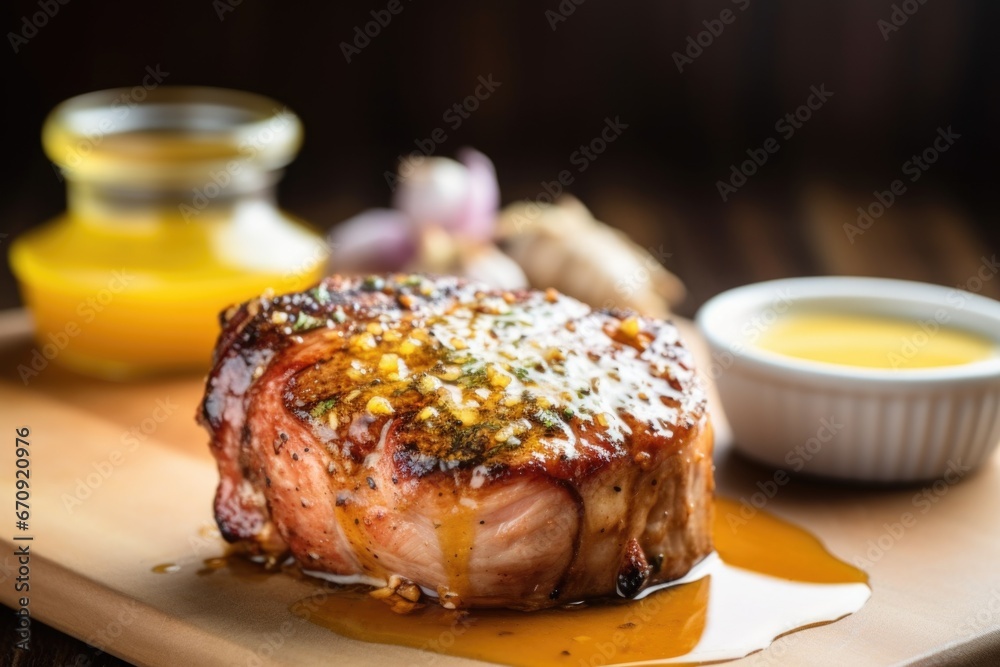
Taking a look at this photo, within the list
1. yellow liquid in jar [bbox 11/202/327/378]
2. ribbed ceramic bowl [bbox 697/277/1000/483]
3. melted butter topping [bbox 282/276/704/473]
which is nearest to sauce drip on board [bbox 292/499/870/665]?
melted butter topping [bbox 282/276/704/473]

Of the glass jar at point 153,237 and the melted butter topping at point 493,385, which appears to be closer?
the melted butter topping at point 493,385

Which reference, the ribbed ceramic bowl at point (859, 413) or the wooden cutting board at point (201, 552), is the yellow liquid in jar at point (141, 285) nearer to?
the wooden cutting board at point (201, 552)

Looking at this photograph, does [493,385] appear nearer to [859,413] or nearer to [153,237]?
[859,413]

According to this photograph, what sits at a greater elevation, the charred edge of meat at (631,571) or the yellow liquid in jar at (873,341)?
the yellow liquid in jar at (873,341)

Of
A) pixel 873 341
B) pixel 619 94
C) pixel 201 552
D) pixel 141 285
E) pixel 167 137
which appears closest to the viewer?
pixel 201 552

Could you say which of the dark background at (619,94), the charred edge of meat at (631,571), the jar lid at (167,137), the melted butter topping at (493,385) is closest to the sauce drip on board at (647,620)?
the charred edge of meat at (631,571)

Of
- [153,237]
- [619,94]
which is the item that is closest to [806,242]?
[619,94]

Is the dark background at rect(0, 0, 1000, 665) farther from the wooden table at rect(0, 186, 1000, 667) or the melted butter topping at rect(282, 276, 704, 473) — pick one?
the melted butter topping at rect(282, 276, 704, 473)
